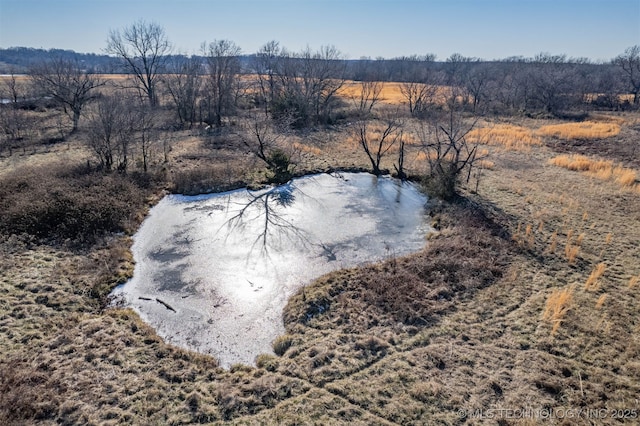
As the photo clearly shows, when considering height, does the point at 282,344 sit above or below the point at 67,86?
below

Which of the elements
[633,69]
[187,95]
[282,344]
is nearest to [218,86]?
[187,95]

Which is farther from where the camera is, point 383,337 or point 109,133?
point 109,133

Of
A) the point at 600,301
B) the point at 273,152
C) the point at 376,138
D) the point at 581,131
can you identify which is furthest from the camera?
the point at 581,131

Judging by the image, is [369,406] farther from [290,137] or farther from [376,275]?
[290,137]

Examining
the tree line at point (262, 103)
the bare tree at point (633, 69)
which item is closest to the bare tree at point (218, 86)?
the tree line at point (262, 103)

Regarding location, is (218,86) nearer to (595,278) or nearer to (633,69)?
(595,278)

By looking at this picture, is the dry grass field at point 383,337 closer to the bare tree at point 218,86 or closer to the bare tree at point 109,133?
the bare tree at point 109,133

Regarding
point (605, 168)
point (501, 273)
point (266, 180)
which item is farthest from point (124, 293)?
point (605, 168)
